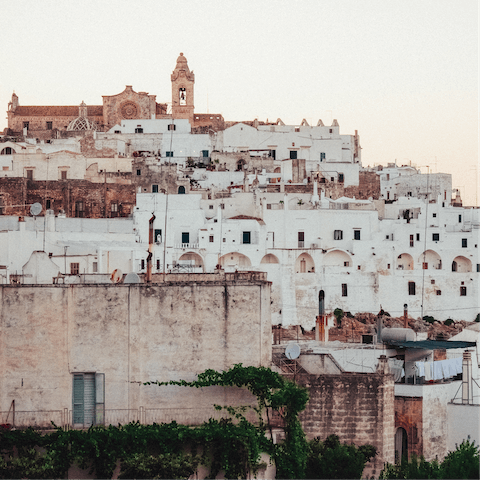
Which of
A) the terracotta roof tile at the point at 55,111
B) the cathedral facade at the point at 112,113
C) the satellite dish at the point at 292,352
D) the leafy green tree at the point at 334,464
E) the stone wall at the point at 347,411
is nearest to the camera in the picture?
the leafy green tree at the point at 334,464

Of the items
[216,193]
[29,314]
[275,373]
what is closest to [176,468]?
[275,373]

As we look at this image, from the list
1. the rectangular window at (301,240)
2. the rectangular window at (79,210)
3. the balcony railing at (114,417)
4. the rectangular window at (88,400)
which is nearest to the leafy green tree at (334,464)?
the balcony railing at (114,417)

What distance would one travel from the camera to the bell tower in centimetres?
6475

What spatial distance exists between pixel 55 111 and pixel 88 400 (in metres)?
50.0

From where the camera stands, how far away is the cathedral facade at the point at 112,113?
62875 mm

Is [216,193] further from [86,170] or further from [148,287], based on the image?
[148,287]

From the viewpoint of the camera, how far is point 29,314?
1698 centimetres

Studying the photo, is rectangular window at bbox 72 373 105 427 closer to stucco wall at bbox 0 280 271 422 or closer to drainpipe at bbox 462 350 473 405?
stucco wall at bbox 0 280 271 422

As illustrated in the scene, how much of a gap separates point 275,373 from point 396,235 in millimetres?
32859

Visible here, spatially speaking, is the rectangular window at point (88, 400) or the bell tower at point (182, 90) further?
the bell tower at point (182, 90)

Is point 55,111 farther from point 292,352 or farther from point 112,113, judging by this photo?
point 292,352

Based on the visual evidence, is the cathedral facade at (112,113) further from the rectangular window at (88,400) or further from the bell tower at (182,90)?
the rectangular window at (88,400)

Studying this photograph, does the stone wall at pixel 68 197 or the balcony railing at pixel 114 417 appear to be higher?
the stone wall at pixel 68 197

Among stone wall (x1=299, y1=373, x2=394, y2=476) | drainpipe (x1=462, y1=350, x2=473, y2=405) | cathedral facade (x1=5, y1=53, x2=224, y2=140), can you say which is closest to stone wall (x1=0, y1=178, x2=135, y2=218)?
cathedral facade (x1=5, y1=53, x2=224, y2=140)
